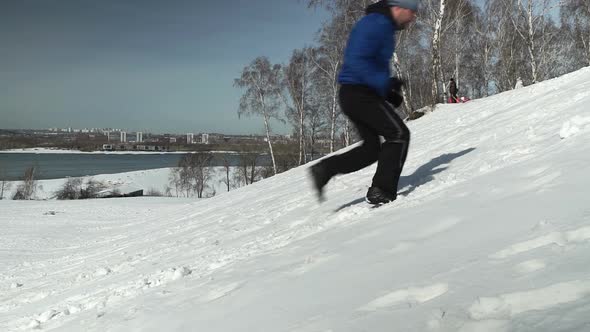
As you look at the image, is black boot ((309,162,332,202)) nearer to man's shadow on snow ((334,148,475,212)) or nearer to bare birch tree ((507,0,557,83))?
man's shadow on snow ((334,148,475,212))

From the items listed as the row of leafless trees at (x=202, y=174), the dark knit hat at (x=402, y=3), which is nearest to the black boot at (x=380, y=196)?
the dark knit hat at (x=402, y=3)

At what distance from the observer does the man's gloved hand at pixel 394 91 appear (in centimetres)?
322

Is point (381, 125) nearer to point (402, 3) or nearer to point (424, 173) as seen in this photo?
point (402, 3)

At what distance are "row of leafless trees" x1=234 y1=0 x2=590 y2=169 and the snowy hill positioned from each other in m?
12.6

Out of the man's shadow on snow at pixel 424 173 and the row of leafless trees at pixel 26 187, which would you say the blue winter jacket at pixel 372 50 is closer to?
the man's shadow on snow at pixel 424 173

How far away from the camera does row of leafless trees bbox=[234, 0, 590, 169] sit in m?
18.6

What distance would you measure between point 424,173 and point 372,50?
69.9 inches

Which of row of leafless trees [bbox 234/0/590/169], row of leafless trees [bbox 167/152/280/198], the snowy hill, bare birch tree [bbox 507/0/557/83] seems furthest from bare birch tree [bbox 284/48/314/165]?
row of leafless trees [bbox 167/152/280/198]

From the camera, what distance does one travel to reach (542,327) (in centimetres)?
113

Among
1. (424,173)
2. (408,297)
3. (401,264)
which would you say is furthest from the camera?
(424,173)

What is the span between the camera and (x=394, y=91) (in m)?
3.26

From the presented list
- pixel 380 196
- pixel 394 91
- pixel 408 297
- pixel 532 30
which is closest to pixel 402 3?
pixel 394 91

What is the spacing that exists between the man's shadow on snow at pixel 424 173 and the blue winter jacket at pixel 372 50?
3.38 feet

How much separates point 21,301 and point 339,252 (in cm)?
340
